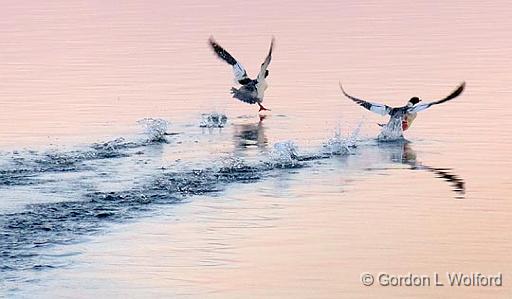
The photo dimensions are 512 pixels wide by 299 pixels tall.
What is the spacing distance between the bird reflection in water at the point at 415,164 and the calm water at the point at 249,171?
0.04m

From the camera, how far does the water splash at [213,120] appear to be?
22625 mm

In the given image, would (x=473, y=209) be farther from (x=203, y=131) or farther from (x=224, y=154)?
(x=203, y=131)

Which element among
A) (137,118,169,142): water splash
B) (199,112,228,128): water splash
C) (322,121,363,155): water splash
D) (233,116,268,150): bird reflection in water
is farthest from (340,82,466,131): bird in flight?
(137,118,169,142): water splash

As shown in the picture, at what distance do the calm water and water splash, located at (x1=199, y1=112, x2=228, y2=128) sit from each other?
202 millimetres

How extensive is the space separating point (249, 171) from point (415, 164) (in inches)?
93.5

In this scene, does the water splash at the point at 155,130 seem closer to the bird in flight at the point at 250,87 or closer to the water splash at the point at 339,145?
the water splash at the point at 339,145

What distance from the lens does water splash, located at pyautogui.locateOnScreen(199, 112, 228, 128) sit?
74.2 ft

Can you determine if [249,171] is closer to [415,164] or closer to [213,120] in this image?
[415,164]

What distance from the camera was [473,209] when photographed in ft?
52.1

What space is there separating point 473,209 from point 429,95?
972 centimetres

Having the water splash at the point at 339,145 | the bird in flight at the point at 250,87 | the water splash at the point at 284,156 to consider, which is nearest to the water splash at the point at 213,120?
the bird in flight at the point at 250,87

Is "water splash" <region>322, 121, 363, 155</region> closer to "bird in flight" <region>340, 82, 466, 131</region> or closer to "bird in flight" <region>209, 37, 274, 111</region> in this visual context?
"bird in flight" <region>340, 82, 466, 131</region>

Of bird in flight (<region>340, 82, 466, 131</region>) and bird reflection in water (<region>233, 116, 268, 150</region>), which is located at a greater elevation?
bird in flight (<region>340, 82, 466, 131</region>)

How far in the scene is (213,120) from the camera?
74.3ft
